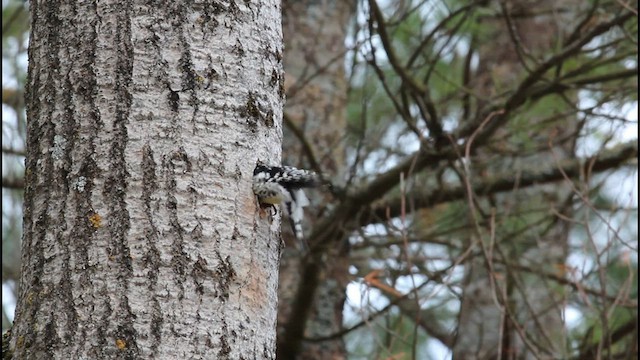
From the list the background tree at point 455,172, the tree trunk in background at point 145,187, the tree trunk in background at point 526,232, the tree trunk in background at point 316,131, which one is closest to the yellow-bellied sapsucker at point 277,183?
the tree trunk in background at point 145,187

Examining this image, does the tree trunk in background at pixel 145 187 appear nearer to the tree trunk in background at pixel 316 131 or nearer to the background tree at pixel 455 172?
the background tree at pixel 455 172

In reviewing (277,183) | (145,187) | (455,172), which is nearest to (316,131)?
(455,172)

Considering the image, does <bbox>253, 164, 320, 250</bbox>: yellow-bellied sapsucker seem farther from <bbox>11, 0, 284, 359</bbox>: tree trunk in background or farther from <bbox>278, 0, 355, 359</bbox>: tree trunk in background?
<bbox>278, 0, 355, 359</bbox>: tree trunk in background

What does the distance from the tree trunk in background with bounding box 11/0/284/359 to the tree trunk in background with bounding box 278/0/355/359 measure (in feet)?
5.68

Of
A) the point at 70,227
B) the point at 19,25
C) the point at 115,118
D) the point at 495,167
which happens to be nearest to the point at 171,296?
the point at 70,227

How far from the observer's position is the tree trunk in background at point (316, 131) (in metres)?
3.62

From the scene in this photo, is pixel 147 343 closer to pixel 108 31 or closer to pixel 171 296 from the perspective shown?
pixel 171 296

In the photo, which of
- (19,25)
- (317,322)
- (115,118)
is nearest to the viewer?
(115,118)

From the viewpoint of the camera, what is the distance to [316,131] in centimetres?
396

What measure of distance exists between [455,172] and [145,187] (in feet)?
7.00

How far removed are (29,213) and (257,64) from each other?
44 cm

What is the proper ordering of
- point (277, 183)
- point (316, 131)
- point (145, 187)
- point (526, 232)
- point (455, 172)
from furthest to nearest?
point (526, 232) → point (316, 131) → point (455, 172) → point (277, 183) → point (145, 187)

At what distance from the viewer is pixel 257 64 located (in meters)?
1.68

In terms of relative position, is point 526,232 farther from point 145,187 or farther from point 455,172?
point 145,187
